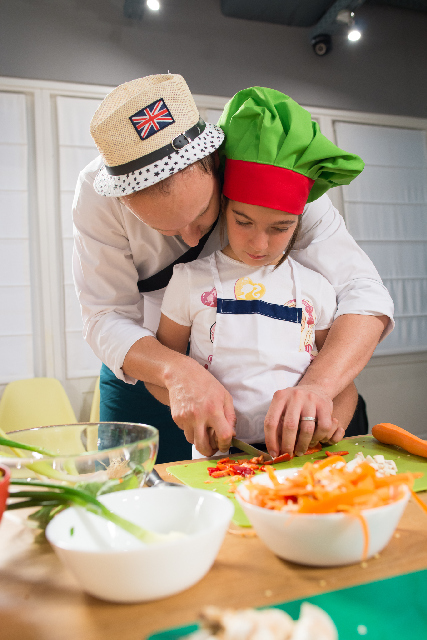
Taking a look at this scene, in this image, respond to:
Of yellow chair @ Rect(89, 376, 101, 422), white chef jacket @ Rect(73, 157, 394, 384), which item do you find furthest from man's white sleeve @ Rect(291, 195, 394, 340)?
yellow chair @ Rect(89, 376, 101, 422)

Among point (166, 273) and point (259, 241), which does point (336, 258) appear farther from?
point (166, 273)

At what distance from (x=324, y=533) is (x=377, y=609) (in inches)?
2.9

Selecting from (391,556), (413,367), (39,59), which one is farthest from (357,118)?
(391,556)

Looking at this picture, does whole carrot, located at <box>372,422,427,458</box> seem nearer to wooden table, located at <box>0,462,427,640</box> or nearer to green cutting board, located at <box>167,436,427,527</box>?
green cutting board, located at <box>167,436,427,527</box>

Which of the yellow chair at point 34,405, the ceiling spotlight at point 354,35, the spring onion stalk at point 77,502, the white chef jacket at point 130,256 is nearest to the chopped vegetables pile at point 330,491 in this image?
the spring onion stalk at point 77,502

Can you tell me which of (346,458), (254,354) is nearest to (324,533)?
(346,458)

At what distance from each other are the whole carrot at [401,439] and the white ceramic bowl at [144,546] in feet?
1.81

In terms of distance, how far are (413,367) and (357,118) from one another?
1.92m

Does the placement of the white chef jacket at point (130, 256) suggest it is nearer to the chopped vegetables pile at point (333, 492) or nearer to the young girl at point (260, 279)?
the young girl at point (260, 279)

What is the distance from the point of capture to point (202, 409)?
39.4 inches

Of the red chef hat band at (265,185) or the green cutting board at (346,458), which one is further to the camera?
the red chef hat band at (265,185)

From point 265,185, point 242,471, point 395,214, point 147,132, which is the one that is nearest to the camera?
point 242,471

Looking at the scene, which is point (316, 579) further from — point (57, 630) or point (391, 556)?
point (57, 630)

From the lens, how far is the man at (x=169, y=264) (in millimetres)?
989
